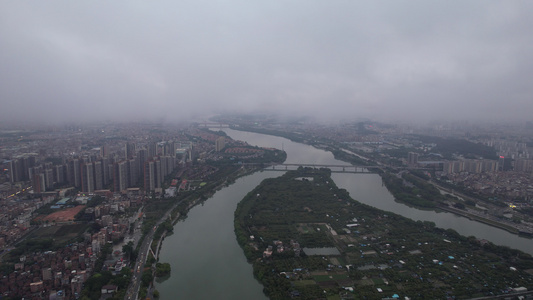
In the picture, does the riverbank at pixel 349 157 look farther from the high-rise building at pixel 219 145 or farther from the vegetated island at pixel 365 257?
the high-rise building at pixel 219 145

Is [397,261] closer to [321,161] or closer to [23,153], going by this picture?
[321,161]

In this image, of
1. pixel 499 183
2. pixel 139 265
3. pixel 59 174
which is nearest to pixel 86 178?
pixel 59 174

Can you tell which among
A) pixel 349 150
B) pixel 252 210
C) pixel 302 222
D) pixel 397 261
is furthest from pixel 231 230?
pixel 349 150

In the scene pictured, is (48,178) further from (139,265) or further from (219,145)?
(219,145)

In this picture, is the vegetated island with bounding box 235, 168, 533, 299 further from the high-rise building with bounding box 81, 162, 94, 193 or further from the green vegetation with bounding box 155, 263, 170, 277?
the high-rise building with bounding box 81, 162, 94, 193

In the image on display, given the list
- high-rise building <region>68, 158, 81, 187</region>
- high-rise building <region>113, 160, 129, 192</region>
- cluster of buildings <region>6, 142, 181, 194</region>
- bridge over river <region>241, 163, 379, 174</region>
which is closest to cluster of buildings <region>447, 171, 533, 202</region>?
bridge over river <region>241, 163, 379, 174</region>
